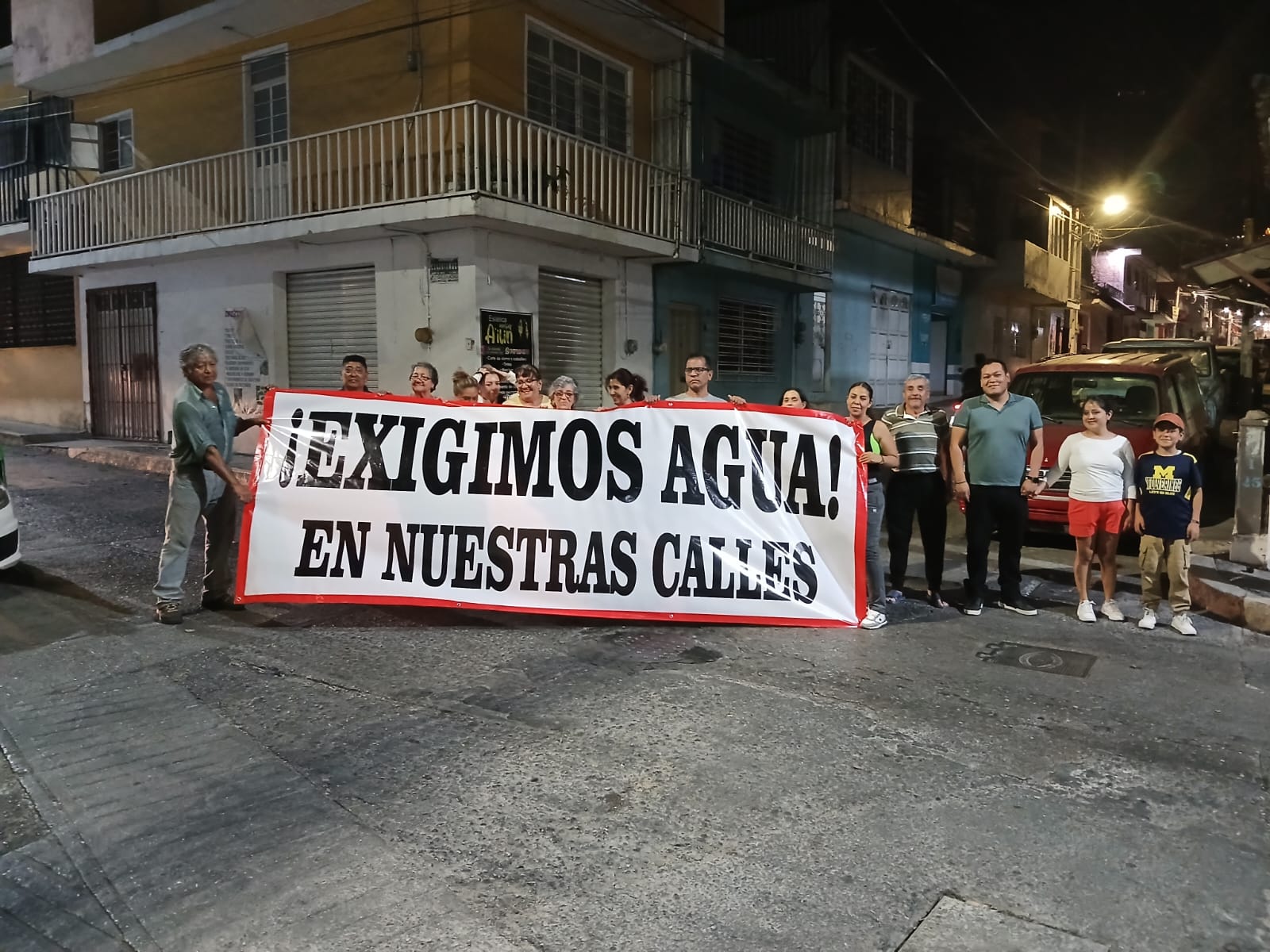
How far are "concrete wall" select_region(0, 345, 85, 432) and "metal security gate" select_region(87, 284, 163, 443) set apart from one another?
753 mm

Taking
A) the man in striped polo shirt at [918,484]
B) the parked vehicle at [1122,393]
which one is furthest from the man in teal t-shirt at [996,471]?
the parked vehicle at [1122,393]

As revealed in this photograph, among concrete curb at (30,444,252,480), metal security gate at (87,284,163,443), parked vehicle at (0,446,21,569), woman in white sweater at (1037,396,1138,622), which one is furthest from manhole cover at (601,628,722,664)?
metal security gate at (87,284,163,443)

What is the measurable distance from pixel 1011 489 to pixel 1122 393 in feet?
15.4

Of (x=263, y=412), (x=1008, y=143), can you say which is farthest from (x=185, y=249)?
(x=1008, y=143)

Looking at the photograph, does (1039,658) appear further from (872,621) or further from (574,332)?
(574,332)

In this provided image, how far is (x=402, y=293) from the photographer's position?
12680mm

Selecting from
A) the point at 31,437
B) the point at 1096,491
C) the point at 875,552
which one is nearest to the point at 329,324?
the point at 31,437

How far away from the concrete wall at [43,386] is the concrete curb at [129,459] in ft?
10.9

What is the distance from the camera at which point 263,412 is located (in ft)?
20.6

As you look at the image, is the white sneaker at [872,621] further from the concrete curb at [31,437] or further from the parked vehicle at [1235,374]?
the concrete curb at [31,437]

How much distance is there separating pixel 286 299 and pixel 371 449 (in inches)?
355

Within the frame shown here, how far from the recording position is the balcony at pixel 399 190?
11.5 meters

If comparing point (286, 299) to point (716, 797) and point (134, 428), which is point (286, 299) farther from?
point (716, 797)

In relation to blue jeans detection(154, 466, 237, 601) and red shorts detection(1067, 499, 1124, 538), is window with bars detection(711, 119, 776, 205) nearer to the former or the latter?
red shorts detection(1067, 499, 1124, 538)
